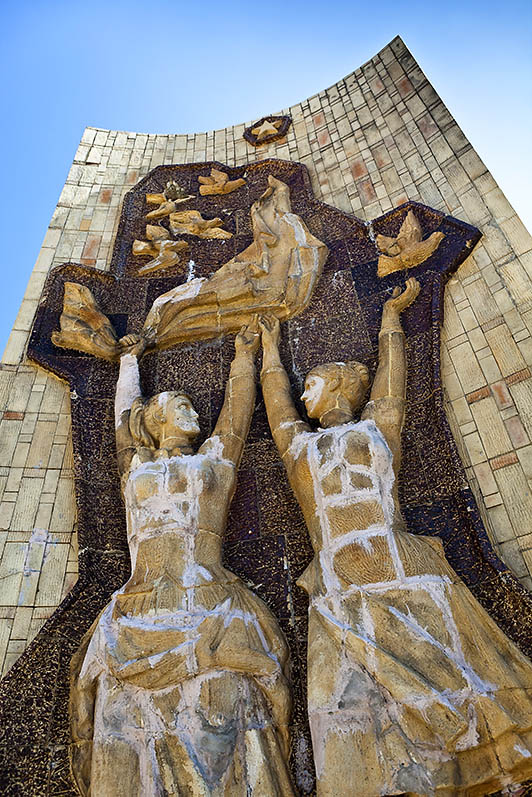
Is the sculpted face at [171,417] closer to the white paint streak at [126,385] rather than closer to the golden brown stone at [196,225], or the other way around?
the white paint streak at [126,385]

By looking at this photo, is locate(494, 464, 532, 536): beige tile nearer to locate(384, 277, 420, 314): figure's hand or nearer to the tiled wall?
the tiled wall

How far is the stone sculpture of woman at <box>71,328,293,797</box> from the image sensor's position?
2939mm

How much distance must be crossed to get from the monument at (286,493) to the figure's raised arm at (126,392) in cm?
3

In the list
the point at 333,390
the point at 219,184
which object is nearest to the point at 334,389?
the point at 333,390

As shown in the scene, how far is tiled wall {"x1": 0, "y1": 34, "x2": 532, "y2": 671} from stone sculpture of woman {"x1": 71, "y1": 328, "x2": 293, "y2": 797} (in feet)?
2.57

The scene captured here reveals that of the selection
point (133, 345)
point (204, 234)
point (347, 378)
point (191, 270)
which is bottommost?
point (347, 378)

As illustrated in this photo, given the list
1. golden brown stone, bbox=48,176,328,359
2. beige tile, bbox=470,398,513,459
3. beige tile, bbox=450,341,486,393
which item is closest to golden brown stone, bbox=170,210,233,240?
golden brown stone, bbox=48,176,328,359

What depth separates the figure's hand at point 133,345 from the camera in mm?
5125

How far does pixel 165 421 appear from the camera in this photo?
438 cm

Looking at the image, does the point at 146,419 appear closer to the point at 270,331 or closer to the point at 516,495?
the point at 270,331

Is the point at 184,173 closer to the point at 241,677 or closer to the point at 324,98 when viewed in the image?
the point at 324,98

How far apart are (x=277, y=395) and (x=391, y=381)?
80 centimetres

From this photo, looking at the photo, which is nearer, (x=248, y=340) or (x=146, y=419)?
(x=146, y=419)

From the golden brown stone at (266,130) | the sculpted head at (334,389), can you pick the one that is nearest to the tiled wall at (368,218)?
the golden brown stone at (266,130)
